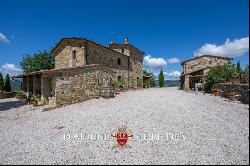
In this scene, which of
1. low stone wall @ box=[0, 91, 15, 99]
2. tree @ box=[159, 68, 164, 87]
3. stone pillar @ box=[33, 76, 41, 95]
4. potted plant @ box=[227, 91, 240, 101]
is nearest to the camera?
potted plant @ box=[227, 91, 240, 101]

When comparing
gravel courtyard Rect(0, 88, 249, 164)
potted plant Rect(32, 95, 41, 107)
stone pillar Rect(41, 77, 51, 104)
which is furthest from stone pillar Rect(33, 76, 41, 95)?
gravel courtyard Rect(0, 88, 249, 164)

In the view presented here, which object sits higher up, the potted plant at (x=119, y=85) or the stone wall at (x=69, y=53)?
the stone wall at (x=69, y=53)

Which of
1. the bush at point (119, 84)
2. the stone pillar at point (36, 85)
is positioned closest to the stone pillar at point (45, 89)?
the stone pillar at point (36, 85)

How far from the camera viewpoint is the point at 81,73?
15.7 metres

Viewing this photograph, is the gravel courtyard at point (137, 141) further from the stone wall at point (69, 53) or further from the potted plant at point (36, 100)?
the stone wall at point (69, 53)

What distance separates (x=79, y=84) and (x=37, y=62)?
27421mm

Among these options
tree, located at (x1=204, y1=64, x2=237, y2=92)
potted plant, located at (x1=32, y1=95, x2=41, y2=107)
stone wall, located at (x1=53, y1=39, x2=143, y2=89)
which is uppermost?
stone wall, located at (x1=53, y1=39, x2=143, y2=89)

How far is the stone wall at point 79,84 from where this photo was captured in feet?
46.1

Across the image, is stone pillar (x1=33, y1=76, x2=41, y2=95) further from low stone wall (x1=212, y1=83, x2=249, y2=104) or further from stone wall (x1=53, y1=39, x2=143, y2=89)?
low stone wall (x1=212, y1=83, x2=249, y2=104)

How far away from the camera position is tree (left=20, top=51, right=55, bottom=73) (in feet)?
125

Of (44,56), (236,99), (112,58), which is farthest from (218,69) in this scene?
(44,56)

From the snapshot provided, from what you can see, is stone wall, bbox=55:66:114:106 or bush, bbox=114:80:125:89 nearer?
stone wall, bbox=55:66:114:106

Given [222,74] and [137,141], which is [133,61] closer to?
[222,74]

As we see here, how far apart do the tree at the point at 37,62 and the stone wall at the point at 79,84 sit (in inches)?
993
